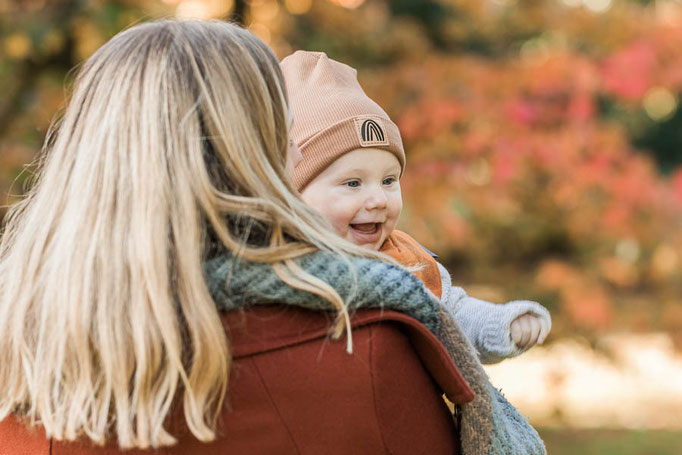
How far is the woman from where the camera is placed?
4.26 ft

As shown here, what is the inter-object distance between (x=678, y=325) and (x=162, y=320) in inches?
206

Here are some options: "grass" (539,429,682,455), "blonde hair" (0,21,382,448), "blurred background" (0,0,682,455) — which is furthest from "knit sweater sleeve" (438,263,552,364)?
"grass" (539,429,682,455)

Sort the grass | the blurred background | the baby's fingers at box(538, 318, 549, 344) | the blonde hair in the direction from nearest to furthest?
the blonde hair < the baby's fingers at box(538, 318, 549, 344) < the blurred background < the grass

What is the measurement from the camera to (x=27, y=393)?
1.39m

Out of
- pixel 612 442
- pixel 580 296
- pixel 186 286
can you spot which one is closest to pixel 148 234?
pixel 186 286

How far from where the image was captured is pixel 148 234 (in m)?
1.30

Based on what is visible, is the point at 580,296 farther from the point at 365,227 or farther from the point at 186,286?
the point at 186,286

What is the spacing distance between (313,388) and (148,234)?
34cm

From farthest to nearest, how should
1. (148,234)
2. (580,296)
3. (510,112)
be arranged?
1. (580,296)
2. (510,112)
3. (148,234)

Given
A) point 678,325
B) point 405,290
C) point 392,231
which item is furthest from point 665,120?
point 405,290

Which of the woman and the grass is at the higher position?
the woman

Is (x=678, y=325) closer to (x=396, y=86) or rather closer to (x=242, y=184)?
(x=396, y=86)

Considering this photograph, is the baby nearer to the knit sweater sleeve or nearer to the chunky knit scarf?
the knit sweater sleeve

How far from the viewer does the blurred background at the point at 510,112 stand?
14.9 ft
